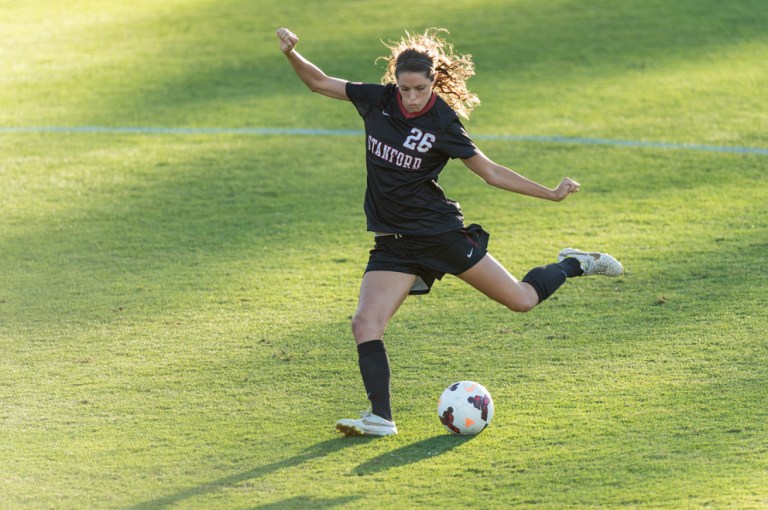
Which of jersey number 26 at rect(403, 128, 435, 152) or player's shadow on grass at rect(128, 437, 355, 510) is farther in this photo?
jersey number 26 at rect(403, 128, 435, 152)

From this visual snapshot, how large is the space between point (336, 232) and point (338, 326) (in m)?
2.14

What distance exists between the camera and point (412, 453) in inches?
207

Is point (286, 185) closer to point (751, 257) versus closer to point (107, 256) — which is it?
point (107, 256)

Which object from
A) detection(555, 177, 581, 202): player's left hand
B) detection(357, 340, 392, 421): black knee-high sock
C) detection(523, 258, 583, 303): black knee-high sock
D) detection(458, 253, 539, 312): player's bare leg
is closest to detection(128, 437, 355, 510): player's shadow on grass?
detection(357, 340, 392, 421): black knee-high sock

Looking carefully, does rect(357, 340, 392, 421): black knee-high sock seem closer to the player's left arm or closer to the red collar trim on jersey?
the player's left arm

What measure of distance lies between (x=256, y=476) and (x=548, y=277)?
2104 mm

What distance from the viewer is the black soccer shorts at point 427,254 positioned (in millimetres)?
5613

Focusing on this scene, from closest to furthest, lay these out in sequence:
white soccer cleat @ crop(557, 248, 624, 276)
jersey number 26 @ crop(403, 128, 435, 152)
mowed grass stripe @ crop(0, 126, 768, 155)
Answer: jersey number 26 @ crop(403, 128, 435, 152)
white soccer cleat @ crop(557, 248, 624, 276)
mowed grass stripe @ crop(0, 126, 768, 155)

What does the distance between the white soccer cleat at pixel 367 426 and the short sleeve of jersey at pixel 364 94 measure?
1.56 m

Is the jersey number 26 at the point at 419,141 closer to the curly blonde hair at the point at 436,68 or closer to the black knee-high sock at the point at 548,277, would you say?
the curly blonde hair at the point at 436,68

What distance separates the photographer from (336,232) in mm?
9211

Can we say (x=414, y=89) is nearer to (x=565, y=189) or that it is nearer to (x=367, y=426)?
(x=565, y=189)

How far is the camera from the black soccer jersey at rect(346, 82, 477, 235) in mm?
5527

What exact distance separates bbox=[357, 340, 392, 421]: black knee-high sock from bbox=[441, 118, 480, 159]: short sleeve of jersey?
1029mm
